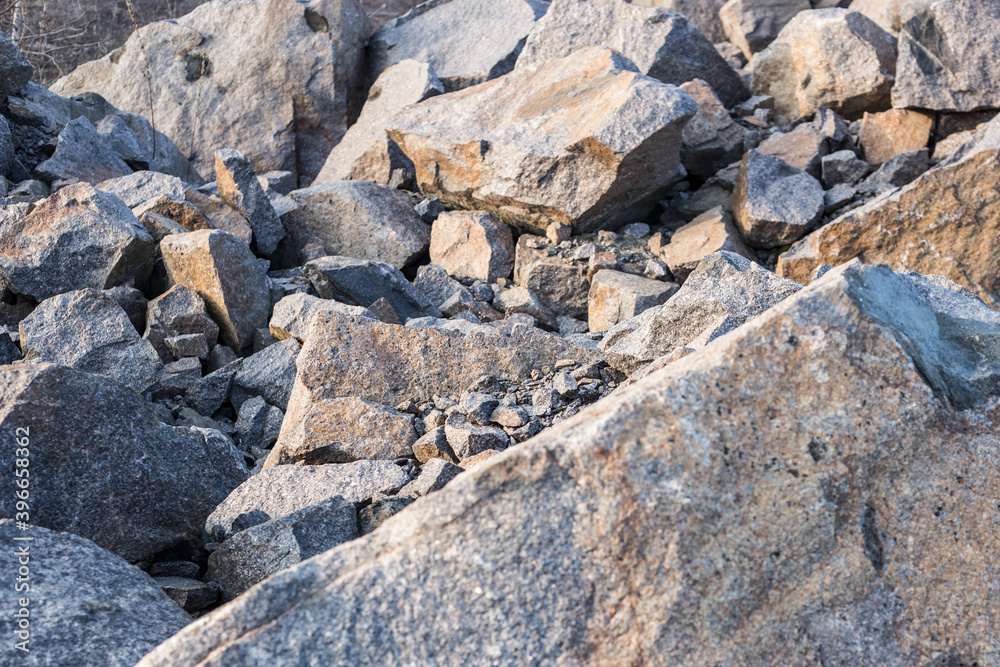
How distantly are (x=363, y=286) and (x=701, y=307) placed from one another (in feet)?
6.79

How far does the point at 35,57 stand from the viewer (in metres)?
9.18

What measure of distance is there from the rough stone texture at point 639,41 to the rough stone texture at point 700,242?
182 cm

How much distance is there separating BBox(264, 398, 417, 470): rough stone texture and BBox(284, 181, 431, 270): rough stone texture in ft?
8.35

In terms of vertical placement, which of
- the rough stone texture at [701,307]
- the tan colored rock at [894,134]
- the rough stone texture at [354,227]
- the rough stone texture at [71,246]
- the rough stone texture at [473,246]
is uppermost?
the rough stone texture at [71,246]

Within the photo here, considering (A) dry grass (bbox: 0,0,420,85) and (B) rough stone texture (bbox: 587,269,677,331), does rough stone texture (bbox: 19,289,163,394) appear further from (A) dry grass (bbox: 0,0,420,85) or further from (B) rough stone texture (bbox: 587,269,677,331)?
(A) dry grass (bbox: 0,0,420,85)

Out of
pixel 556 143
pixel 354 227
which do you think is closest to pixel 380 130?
pixel 354 227

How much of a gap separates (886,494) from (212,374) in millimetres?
3251

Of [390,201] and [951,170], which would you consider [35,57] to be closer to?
[390,201]

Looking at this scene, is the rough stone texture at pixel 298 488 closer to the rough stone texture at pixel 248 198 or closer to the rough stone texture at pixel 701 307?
the rough stone texture at pixel 701 307

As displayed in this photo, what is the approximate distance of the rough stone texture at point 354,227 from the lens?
531cm

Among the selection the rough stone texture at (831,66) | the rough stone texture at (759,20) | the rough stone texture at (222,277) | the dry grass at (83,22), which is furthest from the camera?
the dry grass at (83,22)

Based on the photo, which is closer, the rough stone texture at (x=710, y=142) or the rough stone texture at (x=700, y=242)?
the rough stone texture at (x=700, y=242)

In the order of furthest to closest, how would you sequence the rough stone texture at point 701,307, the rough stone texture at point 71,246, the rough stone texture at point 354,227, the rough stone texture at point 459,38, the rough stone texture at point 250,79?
1. the rough stone texture at point 250,79
2. the rough stone texture at point 459,38
3. the rough stone texture at point 354,227
4. the rough stone texture at point 71,246
5. the rough stone texture at point 701,307

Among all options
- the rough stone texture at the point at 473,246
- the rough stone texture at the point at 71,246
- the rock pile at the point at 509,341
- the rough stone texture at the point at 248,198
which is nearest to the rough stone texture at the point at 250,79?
the rock pile at the point at 509,341
